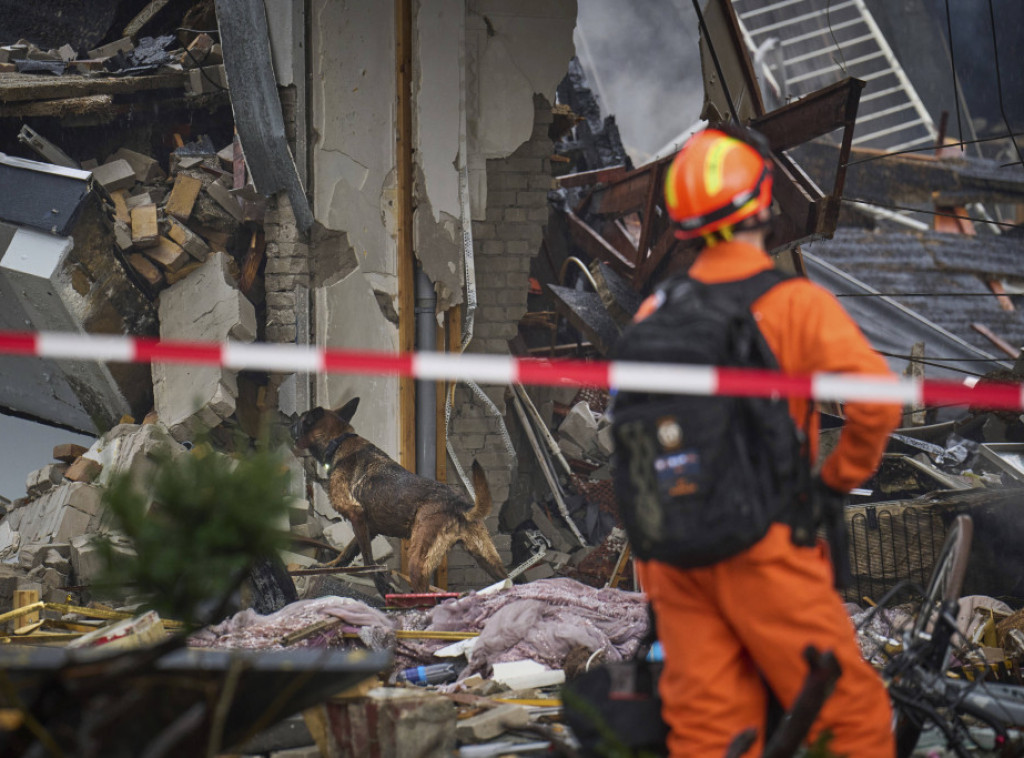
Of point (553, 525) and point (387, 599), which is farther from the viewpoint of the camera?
point (553, 525)

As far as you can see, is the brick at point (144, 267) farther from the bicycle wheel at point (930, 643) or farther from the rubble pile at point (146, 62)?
the bicycle wheel at point (930, 643)

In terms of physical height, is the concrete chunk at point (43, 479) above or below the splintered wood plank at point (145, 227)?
below

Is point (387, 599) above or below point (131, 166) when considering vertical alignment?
below

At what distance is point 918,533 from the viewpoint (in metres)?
6.36

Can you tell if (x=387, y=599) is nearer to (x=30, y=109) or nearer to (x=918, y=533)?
(x=918, y=533)

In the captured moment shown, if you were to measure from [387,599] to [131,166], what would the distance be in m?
4.03

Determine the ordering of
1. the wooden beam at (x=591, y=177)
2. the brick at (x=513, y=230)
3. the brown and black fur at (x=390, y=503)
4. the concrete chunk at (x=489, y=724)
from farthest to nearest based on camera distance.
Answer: the wooden beam at (x=591, y=177)
the brick at (x=513, y=230)
the brown and black fur at (x=390, y=503)
the concrete chunk at (x=489, y=724)

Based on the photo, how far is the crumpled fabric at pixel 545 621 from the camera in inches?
186

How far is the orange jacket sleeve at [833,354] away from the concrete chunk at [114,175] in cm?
642

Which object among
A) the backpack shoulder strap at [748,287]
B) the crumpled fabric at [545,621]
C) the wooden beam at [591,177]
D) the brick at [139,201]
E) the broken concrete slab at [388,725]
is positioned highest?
the wooden beam at [591,177]

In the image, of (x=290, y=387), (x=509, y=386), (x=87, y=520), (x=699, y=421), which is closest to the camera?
(x=699, y=421)

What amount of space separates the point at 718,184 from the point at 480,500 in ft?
14.0

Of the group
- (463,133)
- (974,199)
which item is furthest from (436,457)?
(974,199)

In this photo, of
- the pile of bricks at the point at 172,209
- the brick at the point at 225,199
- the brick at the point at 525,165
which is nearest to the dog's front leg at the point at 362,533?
the pile of bricks at the point at 172,209
